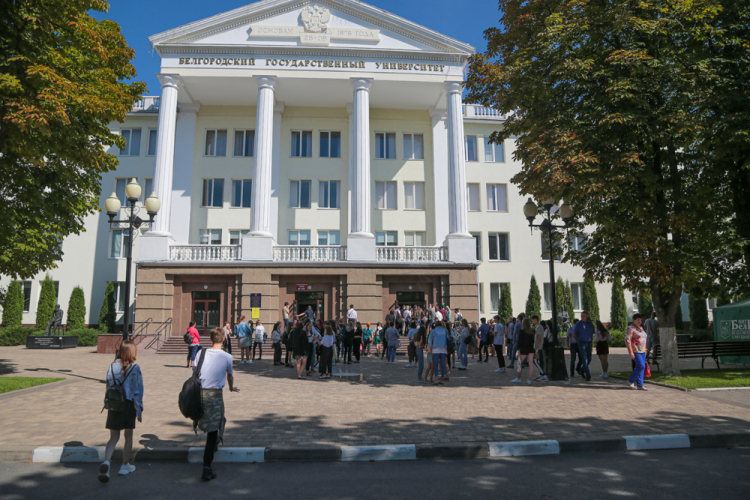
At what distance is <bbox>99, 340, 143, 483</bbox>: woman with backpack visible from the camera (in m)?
5.89

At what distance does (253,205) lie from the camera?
27.7 metres

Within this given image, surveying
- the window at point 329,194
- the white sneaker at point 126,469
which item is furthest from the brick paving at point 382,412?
the window at point 329,194

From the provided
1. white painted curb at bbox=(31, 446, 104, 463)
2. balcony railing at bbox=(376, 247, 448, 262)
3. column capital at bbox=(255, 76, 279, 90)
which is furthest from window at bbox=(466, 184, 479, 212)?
white painted curb at bbox=(31, 446, 104, 463)

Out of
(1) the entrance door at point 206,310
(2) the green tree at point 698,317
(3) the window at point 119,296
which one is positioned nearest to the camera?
(1) the entrance door at point 206,310

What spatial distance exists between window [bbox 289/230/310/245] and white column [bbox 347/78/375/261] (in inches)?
190

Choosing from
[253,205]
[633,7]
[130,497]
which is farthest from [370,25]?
[130,497]

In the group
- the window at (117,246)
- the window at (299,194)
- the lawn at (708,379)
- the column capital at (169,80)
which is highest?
the column capital at (169,80)

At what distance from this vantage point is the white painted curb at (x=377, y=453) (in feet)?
21.6

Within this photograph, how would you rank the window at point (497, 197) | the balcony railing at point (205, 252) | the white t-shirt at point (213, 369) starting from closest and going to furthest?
the white t-shirt at point (213, 369) → the balcony railing at point (205, 252) → the window at point (497, 197)

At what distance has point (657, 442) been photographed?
713 cm

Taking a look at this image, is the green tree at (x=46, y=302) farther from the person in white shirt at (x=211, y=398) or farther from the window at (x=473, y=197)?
the person in white shirt at (x=211, y=398)

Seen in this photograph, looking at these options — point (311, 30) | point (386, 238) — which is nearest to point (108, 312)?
point (386, 238)

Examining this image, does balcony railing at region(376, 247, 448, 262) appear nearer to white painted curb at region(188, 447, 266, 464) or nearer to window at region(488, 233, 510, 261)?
window at region(488, 233, 510, 261)

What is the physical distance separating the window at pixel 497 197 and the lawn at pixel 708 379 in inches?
856
